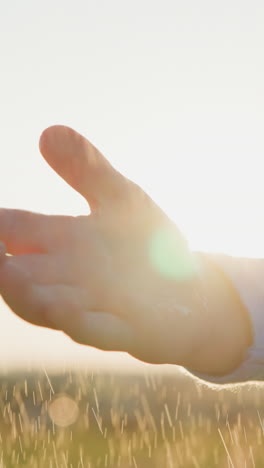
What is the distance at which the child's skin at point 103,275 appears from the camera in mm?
2277

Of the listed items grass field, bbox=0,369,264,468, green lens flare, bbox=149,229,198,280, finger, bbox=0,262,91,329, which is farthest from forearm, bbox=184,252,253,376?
grass field, bbox=0,369,264,468

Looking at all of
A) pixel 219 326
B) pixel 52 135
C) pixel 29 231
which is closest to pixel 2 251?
pixel 29 231

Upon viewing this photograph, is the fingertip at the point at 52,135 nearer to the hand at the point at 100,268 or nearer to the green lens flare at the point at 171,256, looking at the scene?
the hand at the point at 100,268

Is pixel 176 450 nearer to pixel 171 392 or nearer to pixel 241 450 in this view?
pixel 241 450

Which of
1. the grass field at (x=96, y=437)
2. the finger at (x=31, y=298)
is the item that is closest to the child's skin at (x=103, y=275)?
the finger at (x=31, y=298)

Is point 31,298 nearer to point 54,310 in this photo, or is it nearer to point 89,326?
point 54,310

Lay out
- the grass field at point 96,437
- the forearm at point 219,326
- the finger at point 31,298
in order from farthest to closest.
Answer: the grass field at point 96,437 < the forearm at point 219,326 < the finger at point 31,298

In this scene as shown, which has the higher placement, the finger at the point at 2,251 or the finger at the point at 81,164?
the finger at the point at 81,164

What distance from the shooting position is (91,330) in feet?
7.40

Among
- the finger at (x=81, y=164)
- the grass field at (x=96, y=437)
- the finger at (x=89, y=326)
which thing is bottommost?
the grass field at (x=96, y=437)

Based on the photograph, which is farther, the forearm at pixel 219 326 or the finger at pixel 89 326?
the forearm at pixel 219 326

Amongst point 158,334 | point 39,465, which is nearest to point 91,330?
point 158,334

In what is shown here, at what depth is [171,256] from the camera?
10.1ft

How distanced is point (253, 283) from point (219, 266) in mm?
175
